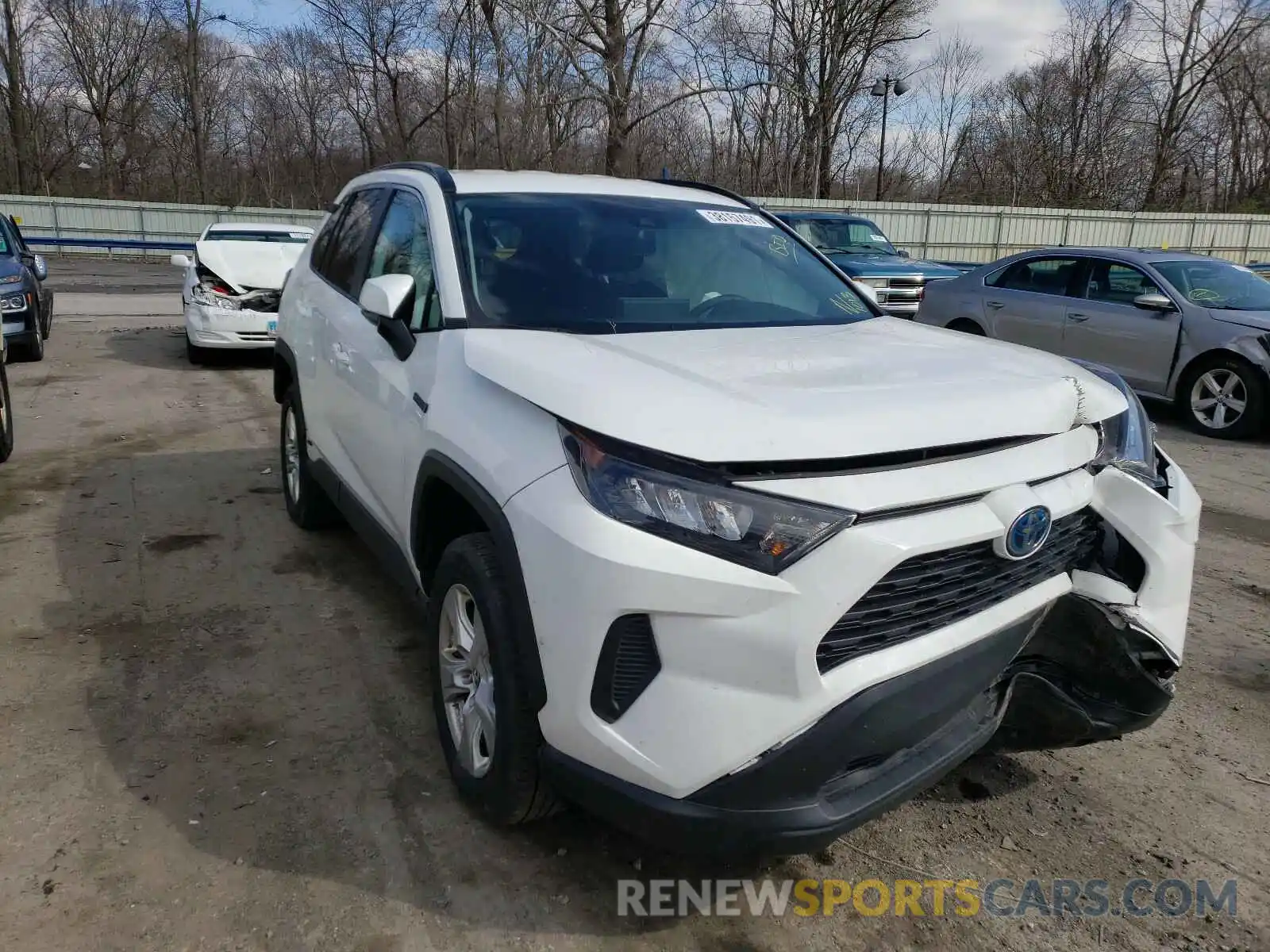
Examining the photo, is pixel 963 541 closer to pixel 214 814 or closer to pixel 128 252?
pixel 214 814

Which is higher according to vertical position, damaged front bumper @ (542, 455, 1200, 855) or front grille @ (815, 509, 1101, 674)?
front grille @ (815, 509, 1101, 674)

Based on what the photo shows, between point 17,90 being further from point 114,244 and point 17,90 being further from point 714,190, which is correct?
point 714,190

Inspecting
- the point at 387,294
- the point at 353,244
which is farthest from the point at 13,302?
the point at 387,294

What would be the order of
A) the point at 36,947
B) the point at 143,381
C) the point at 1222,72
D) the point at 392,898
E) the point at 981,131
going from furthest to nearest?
the point at 981,131 → the point at 1222,72 → the point at 143,381 → the point at 392,898 → the point at 36,947

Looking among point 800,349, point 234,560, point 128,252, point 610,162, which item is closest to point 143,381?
point 234,560

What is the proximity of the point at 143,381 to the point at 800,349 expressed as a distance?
9.39 meters

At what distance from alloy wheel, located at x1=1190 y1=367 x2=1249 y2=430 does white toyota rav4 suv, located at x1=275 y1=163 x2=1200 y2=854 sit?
646 cm

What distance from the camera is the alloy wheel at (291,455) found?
5.30 metres

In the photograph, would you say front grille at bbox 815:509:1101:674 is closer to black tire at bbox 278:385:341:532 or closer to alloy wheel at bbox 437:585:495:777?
alloy wheel at bbox 437:585:495:777

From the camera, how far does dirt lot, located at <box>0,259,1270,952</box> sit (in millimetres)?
2443

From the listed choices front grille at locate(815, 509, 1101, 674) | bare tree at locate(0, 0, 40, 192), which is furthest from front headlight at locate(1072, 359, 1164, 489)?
bare tree at locate(0, 0, 40, 192)

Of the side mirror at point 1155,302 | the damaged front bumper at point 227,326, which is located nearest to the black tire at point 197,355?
the damaged front bumper at point 227,326

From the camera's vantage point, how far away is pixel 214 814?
9.34 feet

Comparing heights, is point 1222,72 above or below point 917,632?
above
